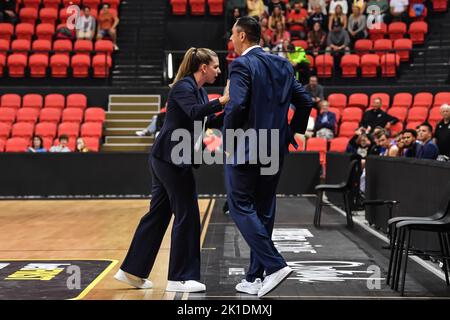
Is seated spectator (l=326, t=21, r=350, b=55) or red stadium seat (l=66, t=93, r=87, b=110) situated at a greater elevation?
seated spectator (l=326, t=21, r=350, b=55)

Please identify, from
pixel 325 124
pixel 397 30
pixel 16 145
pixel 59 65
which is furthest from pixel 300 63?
pixel 16 145

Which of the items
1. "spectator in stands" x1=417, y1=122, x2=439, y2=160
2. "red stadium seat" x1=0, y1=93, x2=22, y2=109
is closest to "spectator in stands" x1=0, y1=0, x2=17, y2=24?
"red stadium seat" x1=0, y1=93, x2=22, y2=109

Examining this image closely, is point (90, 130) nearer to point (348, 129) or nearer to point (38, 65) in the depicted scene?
point (38, 65)

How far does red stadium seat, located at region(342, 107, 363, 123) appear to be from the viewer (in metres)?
18.3

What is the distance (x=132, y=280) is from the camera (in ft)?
20.4

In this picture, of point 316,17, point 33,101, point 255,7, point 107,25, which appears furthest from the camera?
point 107,25

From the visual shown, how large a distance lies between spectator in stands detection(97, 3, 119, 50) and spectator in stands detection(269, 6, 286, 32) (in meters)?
4.23

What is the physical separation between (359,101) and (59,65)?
7725 millimetres

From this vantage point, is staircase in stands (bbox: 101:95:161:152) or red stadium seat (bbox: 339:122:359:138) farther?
staircase in stands (bbox: 101:95:161:152)

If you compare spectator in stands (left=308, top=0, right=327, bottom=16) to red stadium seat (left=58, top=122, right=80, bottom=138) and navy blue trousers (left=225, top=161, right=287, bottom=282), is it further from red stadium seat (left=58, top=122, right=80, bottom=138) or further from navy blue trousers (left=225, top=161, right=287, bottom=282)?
navy blue trousers (left=225, top=161, right=287, bottom=282)

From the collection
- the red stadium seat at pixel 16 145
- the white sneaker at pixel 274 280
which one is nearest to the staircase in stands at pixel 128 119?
the red stadium seat at pixel 16 145

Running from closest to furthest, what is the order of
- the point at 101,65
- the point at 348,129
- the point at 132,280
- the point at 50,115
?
the point at 132,280, the point at 348,129, the point at 50,115, the point at 101,65

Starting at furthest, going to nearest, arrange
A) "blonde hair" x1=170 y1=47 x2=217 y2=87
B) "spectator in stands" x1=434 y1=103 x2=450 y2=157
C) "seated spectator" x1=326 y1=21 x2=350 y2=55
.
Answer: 1. "seated spectator" x1=326 y1=21 x2=350 y2=55
2. "spectator in stands" x1=434 y1=103 x2=450 y2=157
3. "blonde hair" x1=170 y1=47 x2=217 y2=87
